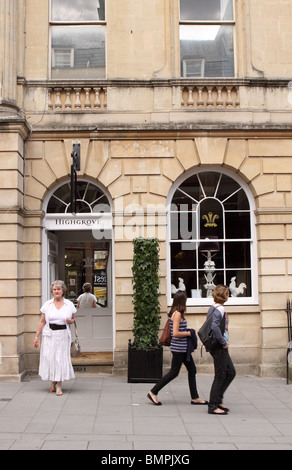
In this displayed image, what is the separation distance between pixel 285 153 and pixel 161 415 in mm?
6338

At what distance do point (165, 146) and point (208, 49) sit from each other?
251 centimetres

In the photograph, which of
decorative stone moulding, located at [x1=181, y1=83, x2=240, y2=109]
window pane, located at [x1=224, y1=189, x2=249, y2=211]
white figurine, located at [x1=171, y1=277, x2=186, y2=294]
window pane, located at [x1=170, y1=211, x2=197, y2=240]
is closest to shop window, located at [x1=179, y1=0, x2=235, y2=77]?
decorative stone moulding, located at [x1=181, y1=83, x2=240, y2=109]

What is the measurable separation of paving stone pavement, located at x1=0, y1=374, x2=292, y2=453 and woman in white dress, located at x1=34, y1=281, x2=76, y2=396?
364 mm

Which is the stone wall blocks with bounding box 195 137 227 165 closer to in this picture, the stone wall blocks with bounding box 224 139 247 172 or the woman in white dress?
the stone wall blocks with bounding box 224 139 247 172

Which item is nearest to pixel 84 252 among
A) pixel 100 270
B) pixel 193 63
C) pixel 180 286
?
pixel 100 270

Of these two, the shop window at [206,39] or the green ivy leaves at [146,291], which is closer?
the green ivy leaves at [146,291]

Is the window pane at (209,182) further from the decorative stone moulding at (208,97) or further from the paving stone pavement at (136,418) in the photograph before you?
the paving stone pavement at (136,418)

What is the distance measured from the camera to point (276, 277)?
36.8 ft

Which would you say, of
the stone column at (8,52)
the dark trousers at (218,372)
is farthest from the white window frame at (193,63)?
the dark trousers at (218,372)

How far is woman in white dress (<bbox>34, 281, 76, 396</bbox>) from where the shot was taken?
9148 millimetres

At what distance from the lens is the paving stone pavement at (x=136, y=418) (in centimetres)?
645

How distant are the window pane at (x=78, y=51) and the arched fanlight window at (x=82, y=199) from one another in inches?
96.9
